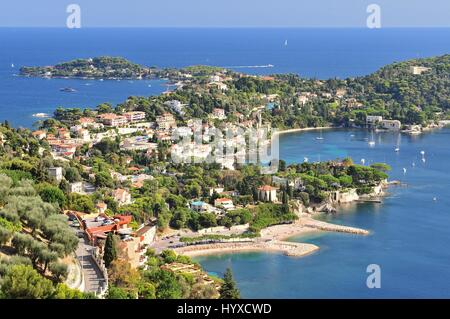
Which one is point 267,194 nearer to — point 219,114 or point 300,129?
point 219,114

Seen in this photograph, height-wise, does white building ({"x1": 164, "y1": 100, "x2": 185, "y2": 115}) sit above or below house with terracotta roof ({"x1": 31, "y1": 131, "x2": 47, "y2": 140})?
above

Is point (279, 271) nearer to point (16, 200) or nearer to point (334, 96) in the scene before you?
point (16, 200)

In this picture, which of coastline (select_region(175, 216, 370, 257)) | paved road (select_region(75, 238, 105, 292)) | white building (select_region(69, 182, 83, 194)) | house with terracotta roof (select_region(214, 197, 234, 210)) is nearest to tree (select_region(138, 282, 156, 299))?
paved road (select_region(75, 238, 105, 292))

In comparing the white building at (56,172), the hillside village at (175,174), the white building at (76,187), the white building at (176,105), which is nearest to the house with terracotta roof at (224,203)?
the hillside village at (175,174)

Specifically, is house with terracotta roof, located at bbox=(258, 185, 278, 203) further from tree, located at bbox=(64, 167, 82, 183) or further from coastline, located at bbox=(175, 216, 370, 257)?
tree, located at bbox=(64, 167, 82, 183)

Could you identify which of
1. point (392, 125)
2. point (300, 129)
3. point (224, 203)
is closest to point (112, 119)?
point (300, 129)
